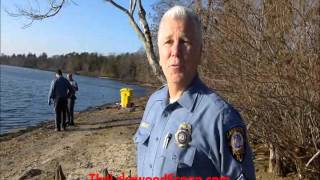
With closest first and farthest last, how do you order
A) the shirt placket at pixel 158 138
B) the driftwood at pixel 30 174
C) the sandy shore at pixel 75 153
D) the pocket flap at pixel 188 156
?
1. the pocket flap at pixel 188 156
2. the shirt placket at pixel 158 138
3. the driftwood at pixel 30 174
4. the sandy shore at pixel 75 153

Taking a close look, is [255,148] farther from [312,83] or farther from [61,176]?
[61,176]

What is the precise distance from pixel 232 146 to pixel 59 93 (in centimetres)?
1305

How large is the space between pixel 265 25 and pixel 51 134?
10.2m

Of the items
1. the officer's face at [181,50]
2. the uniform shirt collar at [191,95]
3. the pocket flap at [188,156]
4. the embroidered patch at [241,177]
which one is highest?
the officer's face at [181,50]

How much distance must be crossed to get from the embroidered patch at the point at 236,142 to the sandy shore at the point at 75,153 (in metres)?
6.27

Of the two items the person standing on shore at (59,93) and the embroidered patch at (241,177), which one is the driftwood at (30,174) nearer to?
the person standing on shore at (59,93)

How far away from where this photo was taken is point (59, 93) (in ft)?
47.7

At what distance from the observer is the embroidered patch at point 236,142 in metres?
2.06

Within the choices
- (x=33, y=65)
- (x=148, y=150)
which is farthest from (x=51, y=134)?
(x=33, y=65)

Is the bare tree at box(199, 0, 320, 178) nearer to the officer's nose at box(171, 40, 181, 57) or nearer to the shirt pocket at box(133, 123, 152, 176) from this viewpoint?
the shirt pocket at box(133, 123, 152, 176)

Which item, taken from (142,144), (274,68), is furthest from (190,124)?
(274,68)

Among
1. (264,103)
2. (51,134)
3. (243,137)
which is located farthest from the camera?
(51,134)

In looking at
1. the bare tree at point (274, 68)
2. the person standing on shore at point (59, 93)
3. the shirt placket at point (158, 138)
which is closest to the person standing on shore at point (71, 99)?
the person standing on shore at point (59, 93)

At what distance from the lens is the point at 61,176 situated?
21.9ft
